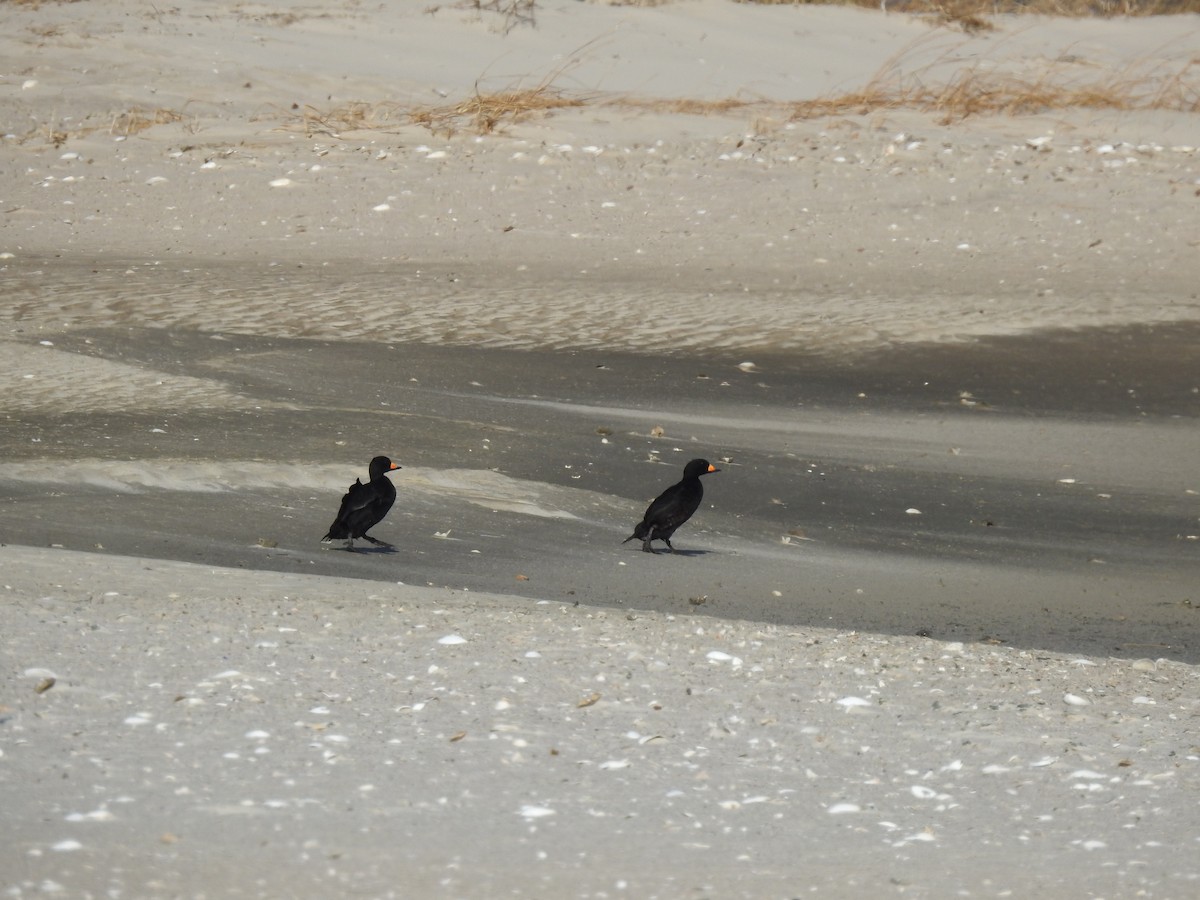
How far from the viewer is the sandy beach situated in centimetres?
431

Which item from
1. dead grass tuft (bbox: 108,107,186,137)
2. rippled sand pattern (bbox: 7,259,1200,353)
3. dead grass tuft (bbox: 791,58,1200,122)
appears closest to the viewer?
rippled sand pattern (bbox: 7,259,1200,353)

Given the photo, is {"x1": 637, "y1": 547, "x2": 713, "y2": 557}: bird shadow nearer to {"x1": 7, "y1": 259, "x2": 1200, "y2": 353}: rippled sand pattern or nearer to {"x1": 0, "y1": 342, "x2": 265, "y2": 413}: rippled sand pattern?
{"x1": 0, "y1": 342, "x2": 265, "y2": 413}: rippled sand pattern

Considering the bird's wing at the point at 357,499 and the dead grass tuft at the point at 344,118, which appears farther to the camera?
the dead grass tuft at the point at 344,118

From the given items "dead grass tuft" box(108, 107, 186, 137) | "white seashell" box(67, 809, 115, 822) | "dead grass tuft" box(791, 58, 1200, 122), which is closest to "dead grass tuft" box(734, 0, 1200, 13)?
"dead grass tuft" box(791, 58, 1200, 122)

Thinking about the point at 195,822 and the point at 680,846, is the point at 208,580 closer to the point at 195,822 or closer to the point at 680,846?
the point at 195,822

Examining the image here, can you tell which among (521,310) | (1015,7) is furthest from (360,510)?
(1015,7)

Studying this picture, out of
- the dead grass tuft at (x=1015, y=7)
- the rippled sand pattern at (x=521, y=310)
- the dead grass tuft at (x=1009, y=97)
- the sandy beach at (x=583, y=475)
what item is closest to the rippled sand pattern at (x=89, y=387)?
the sandy beach at (x=583, y=475)

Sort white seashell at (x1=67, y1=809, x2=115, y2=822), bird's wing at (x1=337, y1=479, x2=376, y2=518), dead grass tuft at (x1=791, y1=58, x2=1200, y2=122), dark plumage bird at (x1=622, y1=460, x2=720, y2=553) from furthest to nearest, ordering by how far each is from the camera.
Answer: dead grass tuft at (x1=791, y1=58, x2=1200, y2=122)
dark plumage bird at (x1=622, y1=460, x2=720, y2=553)
bird's wing at (x1=337, y1=479, x2=376, y2=518)
white seashell at (x1=67, y1=809, x2=115, y2=822)

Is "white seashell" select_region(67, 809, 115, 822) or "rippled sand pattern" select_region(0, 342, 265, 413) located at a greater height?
"rippled sand pattern" select_region(0, 342, 265, 413)

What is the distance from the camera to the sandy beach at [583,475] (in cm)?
431

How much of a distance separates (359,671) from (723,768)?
1179mm

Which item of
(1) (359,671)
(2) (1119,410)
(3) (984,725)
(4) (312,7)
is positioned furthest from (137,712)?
(4) (312,7)

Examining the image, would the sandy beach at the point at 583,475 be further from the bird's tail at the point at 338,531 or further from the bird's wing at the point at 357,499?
the bird's wing at the point at 357,499

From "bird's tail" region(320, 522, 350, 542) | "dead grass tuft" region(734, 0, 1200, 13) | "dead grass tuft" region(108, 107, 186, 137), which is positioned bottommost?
"bird's tail" region(320, 522, 350, 542)
